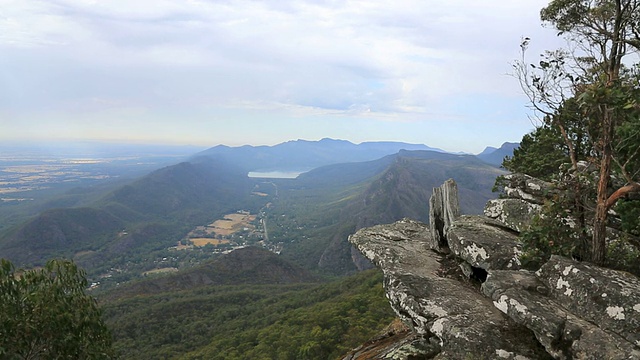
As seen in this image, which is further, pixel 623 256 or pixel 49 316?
pixel 49 316

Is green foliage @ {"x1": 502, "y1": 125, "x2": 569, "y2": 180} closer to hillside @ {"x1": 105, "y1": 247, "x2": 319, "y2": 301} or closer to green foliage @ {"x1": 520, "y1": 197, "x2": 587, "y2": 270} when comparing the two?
green foliage @ {"x1": 520, "y1": 197, "x2": 587, "y2": 270}

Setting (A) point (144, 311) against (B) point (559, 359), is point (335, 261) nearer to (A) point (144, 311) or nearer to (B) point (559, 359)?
(A) point (144, 311)

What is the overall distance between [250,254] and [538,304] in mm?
151466

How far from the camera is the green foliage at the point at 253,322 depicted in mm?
41000

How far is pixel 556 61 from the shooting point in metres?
14.0

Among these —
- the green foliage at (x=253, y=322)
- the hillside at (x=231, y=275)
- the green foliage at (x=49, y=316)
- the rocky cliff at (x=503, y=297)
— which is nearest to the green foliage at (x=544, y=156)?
the rocky cliff at (x=503, y=297)

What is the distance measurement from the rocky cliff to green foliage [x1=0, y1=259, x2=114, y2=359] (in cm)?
1323

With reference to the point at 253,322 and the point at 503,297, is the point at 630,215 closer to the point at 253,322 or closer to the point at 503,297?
the point at 503,297

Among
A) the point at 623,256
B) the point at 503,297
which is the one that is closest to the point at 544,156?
the point at 623,256

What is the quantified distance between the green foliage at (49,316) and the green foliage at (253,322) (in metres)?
23.9

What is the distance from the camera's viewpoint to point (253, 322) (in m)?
75.3

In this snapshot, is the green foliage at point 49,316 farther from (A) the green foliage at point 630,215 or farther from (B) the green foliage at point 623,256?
(A) the green foliage at point 630,215

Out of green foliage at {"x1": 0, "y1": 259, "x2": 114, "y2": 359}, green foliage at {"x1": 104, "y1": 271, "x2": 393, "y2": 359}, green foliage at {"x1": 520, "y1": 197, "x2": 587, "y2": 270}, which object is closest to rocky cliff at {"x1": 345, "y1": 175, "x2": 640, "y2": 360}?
green foliage at {"x1": 520, "y1": 197, "x2": 587, "y2": 270}

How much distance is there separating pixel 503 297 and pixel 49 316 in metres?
18.2
